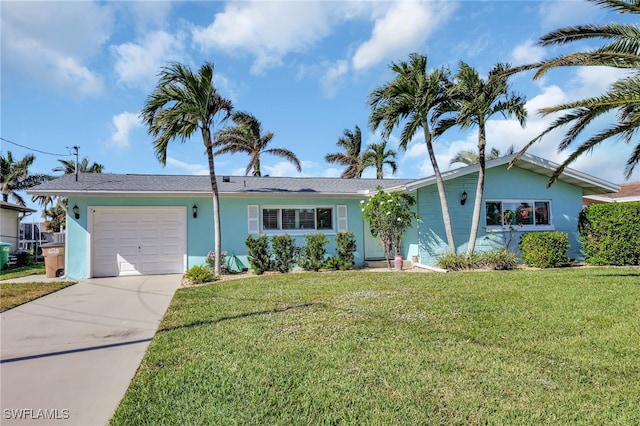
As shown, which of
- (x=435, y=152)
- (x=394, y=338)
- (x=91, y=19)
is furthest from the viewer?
(x=435, y=152)

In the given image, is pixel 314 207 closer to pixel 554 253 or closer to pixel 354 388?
pixel 554 253

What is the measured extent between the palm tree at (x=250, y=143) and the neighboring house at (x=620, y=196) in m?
16.9

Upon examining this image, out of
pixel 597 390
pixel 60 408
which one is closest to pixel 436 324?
pixel 597 390

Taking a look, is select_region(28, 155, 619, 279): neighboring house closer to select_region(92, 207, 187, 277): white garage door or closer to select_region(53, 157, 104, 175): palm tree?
select_region(92, 207, 187, 277): white garage door

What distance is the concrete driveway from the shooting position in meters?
3.09

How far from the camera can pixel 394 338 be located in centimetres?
455

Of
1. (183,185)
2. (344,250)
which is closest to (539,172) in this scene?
A: (344,250)

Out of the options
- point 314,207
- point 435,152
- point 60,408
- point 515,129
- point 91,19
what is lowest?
point 60,408

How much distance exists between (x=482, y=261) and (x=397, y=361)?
28.9 ft

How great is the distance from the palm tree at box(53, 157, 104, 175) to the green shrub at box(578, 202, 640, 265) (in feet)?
101

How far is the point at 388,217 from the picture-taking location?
1152 centimetres

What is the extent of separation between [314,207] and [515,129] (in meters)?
7.56

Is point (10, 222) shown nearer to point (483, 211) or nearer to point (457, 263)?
point (457, 263)

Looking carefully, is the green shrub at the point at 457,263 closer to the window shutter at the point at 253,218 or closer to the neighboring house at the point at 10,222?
the window shutter at the point at 253,218
